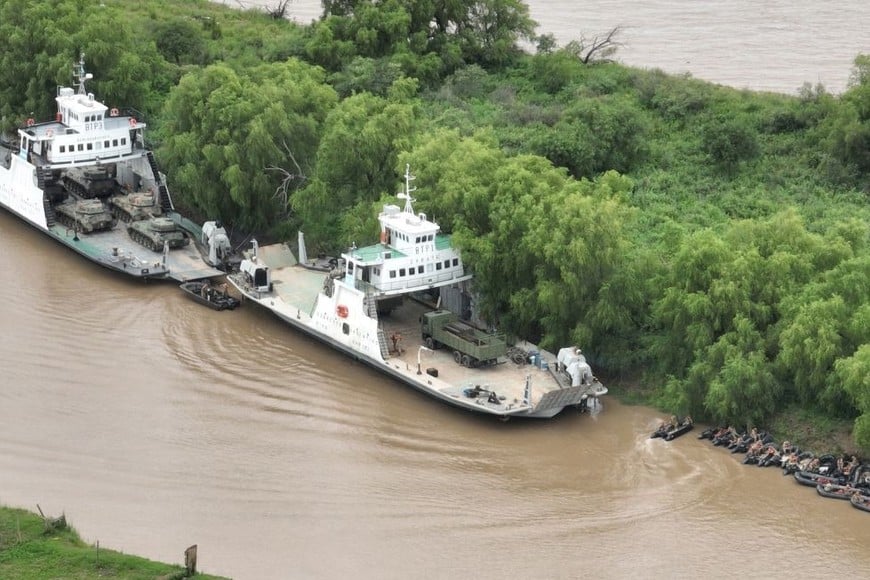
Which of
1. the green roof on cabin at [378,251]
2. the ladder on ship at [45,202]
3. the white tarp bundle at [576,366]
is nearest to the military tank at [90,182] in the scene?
the ladder on ship at [45,202]

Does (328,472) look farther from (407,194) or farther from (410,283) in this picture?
(407,194)

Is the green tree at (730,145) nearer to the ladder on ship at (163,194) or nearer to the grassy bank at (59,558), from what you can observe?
the ladder on ship at (163,194)

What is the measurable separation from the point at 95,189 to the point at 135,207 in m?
2.94

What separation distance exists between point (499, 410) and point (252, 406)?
7.18m

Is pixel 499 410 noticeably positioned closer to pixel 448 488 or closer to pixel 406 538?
pixel 448 488

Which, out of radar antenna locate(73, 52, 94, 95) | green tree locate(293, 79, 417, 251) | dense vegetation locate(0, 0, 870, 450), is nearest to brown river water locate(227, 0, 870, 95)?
dense vegetation locate(0, 0, 870, 450)

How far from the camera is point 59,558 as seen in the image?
1304 inches

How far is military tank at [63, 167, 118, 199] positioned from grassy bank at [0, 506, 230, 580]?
25.8 meters

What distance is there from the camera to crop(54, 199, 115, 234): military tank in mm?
55781

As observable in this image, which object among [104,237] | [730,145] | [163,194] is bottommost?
[104,237]

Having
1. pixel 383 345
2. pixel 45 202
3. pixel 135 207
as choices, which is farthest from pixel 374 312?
pixel 45 202

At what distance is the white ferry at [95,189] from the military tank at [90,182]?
4 cm

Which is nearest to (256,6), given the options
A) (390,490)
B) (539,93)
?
(539,93)

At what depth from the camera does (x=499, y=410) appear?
40.8 meters
